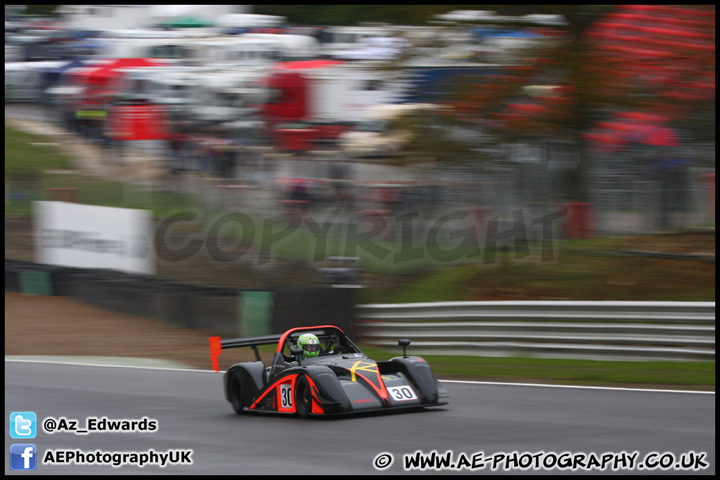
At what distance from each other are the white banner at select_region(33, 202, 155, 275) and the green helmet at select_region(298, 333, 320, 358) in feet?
28.2

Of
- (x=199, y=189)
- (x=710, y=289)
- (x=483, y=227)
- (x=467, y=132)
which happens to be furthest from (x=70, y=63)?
(x=710, y=289)

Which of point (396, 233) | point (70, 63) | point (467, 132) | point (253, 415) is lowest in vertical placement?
point (253, 415)

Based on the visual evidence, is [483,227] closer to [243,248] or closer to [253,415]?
Answer: [243,248]

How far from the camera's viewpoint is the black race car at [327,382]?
8.02 m

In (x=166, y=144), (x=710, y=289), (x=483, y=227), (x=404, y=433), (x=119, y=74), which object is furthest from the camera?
(x=119, y=74)

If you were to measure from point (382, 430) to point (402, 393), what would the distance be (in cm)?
95

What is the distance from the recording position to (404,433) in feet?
23.7

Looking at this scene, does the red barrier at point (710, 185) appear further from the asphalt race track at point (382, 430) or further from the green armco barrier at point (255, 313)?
the green armco barrier at point (255, 313)

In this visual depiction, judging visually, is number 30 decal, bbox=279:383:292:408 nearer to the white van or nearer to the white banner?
the white van

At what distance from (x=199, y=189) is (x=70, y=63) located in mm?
8807

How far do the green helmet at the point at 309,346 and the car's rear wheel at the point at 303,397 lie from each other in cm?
45

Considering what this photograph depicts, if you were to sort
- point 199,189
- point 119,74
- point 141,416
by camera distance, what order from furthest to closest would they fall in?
point 119,74
point 199,189
point 141,416

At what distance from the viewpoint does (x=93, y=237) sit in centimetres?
1758

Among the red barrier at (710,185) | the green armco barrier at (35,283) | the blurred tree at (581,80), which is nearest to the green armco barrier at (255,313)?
the blurred tree at (581,80)
